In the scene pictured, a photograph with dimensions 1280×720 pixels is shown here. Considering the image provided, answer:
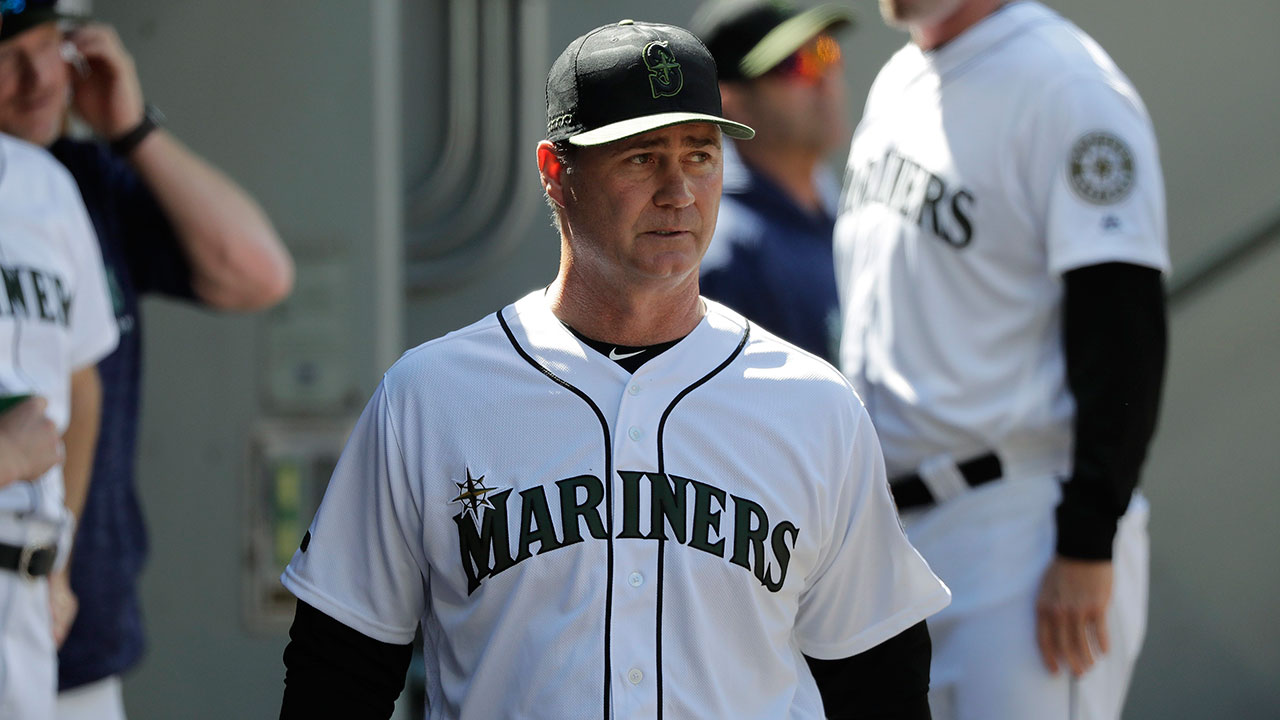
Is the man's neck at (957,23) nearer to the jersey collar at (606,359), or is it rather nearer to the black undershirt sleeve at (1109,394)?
the black undershirt sleeve at (1109,394)

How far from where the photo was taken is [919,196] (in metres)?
2.76

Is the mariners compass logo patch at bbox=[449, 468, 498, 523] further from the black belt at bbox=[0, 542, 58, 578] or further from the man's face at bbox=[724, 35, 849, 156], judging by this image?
the man's face at bbox=[724, 35, 849, 156]

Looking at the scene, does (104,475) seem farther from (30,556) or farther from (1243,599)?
(1243,599)

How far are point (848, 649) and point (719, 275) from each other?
1.52 meters

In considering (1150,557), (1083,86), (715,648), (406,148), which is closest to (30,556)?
(715,648)

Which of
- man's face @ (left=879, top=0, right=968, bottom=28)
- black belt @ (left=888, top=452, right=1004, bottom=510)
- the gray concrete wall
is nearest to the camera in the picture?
black belt @ (left=888, top=452, right=1004, bottom=510)

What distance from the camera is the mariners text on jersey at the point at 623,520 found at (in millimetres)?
1781

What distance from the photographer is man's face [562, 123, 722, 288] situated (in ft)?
5.91

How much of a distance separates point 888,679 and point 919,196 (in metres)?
1.09

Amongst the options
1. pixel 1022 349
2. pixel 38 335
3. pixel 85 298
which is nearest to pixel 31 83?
pixel 85 298

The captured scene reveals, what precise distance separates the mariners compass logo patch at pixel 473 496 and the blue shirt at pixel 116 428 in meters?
1.49

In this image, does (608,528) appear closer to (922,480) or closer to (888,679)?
(888,679)

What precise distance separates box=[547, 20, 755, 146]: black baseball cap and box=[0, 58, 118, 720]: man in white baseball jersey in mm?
1199

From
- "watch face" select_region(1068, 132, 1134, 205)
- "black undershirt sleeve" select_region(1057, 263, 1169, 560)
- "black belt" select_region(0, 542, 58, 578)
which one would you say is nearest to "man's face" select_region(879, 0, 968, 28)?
"watch face" select_region(1068, 132, 1134, 205)
